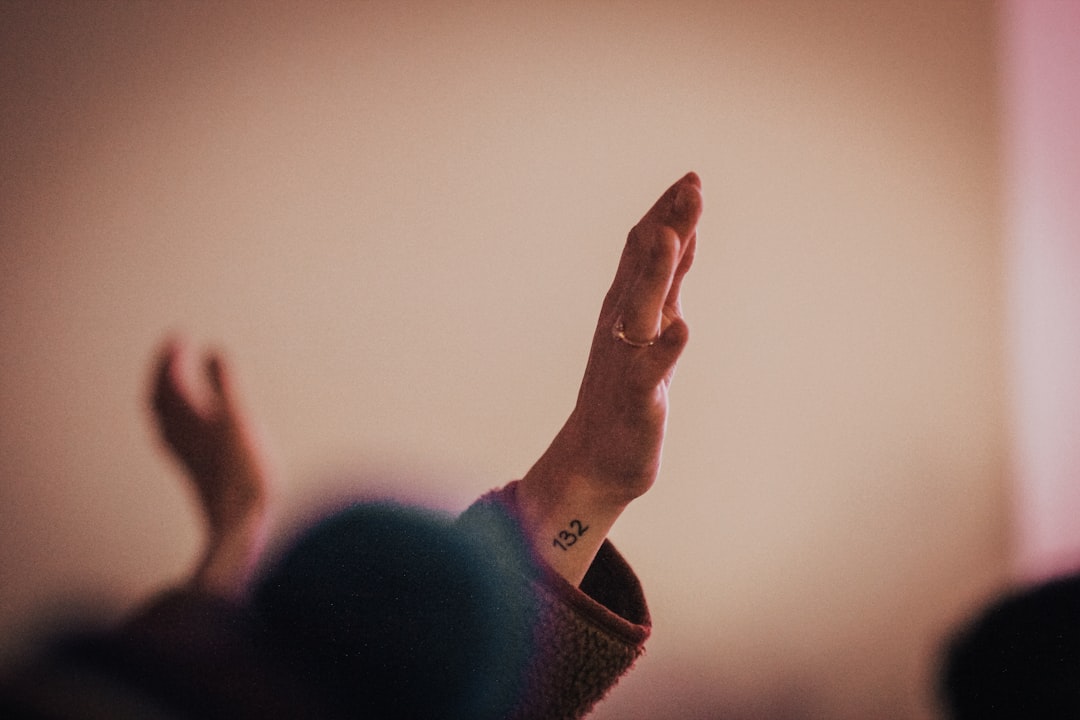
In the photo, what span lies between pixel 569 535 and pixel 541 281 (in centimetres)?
29

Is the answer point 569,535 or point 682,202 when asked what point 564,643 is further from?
point 682,202

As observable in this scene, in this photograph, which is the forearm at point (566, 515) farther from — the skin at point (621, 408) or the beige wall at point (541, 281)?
the beige wall at point (541, 281)

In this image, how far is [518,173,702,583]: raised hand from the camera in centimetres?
42

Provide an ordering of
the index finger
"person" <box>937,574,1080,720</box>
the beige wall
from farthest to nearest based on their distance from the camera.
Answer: "person" <box>937,574,1080,720</box>, the beige wall, the index finger

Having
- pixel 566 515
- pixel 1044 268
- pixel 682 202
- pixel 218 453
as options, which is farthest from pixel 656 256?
pixel 1044 268

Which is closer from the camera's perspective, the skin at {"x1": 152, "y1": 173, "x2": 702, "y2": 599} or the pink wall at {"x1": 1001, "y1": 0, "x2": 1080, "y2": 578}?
the skin at {"x1": 152, "y1": 173, "x2": 702, "y2": 599}

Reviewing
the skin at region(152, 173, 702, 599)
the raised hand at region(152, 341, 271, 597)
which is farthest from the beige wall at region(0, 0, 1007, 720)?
the skin at region(152, 173, 702, 599)

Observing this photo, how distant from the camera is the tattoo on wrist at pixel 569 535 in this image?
0.45 m

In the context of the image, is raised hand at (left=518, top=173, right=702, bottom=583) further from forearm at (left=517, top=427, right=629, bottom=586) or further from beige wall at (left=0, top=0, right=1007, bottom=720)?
beige wall at (left=0, top=0, right=1007, bottom=720)

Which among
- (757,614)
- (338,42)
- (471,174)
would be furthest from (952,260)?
(338,42)

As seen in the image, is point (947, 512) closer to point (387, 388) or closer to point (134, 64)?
point (387, 388)

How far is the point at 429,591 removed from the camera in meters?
0.46

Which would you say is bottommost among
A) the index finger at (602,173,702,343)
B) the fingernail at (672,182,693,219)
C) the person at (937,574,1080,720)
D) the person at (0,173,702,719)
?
the person at (937,574,1080,720)

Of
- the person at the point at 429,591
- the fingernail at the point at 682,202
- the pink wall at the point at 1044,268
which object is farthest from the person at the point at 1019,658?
the fingernail at the point at 682,202
